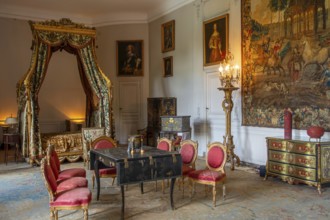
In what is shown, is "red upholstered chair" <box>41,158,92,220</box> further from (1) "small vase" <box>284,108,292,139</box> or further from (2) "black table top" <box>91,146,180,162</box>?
(1) "small vase" <box>284,108,292,139</box>

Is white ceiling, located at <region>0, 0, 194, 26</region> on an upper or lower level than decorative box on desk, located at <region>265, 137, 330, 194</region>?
upper

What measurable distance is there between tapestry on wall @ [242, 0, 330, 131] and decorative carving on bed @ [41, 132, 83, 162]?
4.18m

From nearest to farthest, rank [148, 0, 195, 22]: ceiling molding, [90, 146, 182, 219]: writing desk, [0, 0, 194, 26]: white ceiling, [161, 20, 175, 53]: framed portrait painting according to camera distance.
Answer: [90, 146, 182, 219]: writing desk < [148, 0, 195, 22]: ceiling molding < [161, 20, 175, 53]: framed portrait painting < [0, 0, 194, 26]: white ceiling

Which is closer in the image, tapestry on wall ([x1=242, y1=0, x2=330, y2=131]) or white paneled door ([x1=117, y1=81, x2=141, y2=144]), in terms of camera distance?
tapestry on wall ([x1=242, y1=0, x2=330, y2=131])

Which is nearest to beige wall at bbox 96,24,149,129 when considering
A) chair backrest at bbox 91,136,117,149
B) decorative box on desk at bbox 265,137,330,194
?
chair backrest at bbox 91,136,117,149

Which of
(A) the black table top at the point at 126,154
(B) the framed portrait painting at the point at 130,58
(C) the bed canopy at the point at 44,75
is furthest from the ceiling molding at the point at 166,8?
(A) the black table top at the point at 126,154

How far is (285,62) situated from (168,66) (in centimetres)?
436

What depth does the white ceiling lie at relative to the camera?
33.3 ft

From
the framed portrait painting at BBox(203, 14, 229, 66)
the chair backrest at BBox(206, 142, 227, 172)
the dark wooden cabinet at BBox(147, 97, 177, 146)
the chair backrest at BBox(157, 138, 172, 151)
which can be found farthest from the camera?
the dark wooden cabinet at BBox(147, 97, 177, 146)

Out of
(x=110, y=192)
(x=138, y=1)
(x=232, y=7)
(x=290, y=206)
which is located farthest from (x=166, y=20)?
(x=290, y=206)

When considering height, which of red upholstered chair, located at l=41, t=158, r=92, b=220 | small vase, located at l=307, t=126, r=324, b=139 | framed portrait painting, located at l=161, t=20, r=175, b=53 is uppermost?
framed portrait painting, located at l=161, t=20, r=175, b=53

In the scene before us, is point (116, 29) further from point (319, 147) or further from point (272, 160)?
point (319, 147)

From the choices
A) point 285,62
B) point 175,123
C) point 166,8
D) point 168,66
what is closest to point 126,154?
point 175,123

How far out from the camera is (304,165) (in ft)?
17.9
